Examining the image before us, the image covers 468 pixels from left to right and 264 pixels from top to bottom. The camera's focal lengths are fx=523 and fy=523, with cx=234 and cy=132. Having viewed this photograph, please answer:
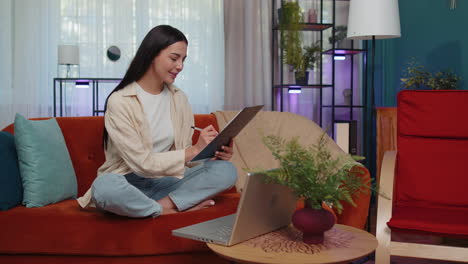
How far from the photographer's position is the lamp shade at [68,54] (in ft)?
14.4

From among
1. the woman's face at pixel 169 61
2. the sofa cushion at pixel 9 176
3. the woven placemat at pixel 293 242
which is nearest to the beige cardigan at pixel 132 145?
the woman's face at pixel 169 61

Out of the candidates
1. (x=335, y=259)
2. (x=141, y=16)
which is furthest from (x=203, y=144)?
(x=141, y=16)

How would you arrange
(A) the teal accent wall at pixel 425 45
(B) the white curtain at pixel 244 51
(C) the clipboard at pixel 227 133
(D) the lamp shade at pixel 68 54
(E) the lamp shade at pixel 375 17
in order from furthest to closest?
(B) the white curtain at pixel 244 51 < (D) the lamp shade at pixel 68 54 < (A) the teal accent wall at pixel 425 45 < (E) the lamp shade at pixel 375 17 < (C) the clipboard at pixel 227 133

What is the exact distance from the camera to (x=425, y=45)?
13.4 ft

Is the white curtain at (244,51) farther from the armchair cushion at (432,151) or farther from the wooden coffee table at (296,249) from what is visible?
the wooden coffee table at (296,249)

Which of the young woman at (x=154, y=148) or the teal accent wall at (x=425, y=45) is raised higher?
the teal accent wall at (x=425, y=45)

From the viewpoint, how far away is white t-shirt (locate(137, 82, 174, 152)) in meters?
2.29

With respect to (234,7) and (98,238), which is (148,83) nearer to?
(98,238)

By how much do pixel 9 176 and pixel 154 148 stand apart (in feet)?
1.96

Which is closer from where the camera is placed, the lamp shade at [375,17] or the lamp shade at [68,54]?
the lamp shade at [375,17]

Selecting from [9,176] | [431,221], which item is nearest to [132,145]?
[9,176]

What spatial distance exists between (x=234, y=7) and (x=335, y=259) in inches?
153

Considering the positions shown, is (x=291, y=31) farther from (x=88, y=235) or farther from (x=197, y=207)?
(x=88, y=235)

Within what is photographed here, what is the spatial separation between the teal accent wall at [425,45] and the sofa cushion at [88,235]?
2.62 metres
